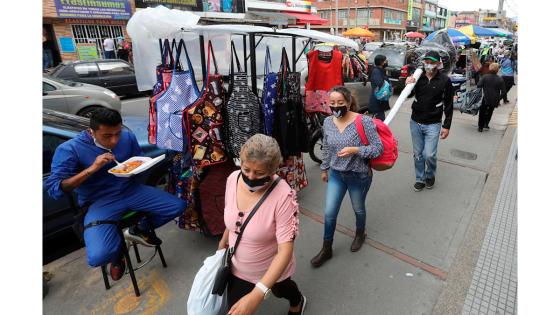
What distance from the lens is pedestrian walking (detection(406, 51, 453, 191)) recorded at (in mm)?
4027

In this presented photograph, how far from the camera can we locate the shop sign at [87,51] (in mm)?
15014

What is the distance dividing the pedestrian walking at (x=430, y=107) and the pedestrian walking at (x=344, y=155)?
1766 millimetres

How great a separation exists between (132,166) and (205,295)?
1.29m

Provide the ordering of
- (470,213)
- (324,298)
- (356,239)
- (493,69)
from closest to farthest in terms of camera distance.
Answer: (324,298) < (356,239) < (470,213) < (493,69)

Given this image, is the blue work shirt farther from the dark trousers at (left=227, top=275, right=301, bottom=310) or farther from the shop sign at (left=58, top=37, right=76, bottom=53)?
the shop sign at (left=58, top=37, right=76, bottom=53)

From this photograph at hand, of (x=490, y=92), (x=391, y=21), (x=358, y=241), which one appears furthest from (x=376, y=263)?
(x=391, y=21)

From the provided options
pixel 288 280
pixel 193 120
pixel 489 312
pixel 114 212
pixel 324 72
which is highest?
pixel 324 72

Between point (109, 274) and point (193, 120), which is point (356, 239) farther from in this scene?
point (109, 274)

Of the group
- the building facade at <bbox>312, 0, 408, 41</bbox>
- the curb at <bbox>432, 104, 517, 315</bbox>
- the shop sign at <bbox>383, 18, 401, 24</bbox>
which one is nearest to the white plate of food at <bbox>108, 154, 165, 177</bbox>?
the curb at <bbox>432, 104, 517, 315</bbox>

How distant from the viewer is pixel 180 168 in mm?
3371

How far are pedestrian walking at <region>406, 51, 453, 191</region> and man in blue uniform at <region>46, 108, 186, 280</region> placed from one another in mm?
3245

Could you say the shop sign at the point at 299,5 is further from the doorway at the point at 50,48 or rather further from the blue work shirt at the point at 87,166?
the blue work shirt at the point at 87,166

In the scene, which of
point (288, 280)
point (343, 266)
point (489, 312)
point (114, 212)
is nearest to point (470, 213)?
point (489, 312)

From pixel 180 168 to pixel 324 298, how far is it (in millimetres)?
1921
